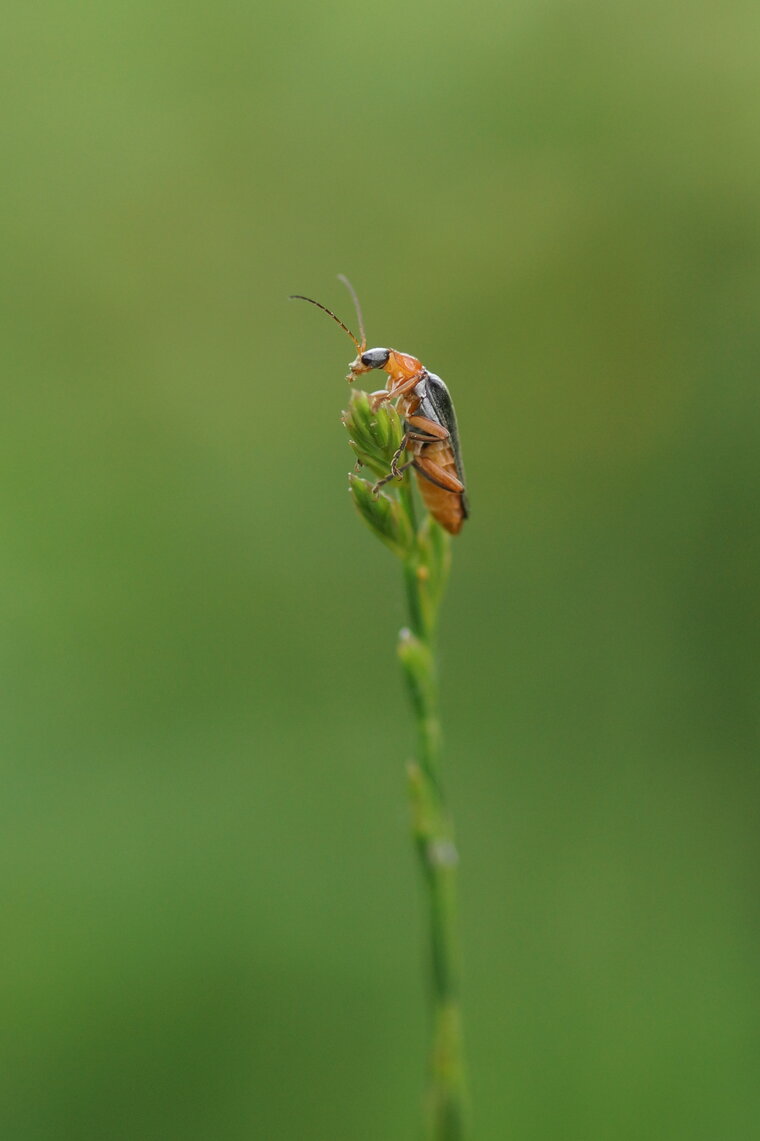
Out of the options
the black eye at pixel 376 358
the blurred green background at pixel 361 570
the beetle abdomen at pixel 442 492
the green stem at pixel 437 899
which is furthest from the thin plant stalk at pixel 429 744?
the blurred green background at pixel 361 570

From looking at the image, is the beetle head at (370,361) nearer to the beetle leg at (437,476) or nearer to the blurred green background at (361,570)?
the beetle leg at (437,476)

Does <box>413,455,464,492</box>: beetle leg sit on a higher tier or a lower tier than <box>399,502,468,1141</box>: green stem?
higher

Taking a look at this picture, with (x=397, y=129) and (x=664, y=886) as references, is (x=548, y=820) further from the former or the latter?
(x=397, y=129)

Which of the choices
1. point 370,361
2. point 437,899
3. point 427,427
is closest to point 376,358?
point 370,361

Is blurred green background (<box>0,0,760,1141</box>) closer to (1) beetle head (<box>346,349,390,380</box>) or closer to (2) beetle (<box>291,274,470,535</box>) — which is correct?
(2) beetle (<box>291,274,470,535</box>)

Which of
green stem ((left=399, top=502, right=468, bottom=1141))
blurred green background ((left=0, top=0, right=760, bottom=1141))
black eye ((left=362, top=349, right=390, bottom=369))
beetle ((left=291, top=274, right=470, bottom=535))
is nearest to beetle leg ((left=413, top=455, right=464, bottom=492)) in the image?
beetle ((left=291, top=274, right=470, bottom=535))

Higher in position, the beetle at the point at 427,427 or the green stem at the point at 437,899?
the beetle at the point at 427,427
